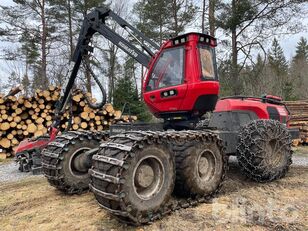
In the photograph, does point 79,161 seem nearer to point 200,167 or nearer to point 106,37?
point 200,167

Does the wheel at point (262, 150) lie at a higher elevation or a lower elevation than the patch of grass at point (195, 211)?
higher

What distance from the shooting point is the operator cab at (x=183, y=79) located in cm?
504

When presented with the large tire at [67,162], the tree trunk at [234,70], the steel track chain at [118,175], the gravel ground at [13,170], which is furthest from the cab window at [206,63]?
the tree trunk at [234,70]

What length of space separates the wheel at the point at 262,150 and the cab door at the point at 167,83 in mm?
1365

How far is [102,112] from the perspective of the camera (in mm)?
11727

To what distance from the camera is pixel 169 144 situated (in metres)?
4.12

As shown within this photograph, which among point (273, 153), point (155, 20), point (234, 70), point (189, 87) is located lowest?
point (273, 153)

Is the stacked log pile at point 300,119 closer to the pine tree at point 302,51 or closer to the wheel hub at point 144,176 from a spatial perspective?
the wheel hub at point 144,176

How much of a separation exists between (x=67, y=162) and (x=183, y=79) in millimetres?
2221

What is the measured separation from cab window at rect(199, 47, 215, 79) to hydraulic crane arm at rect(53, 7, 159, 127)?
0.95 meters

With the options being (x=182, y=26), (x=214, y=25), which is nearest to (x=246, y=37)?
(x=214, y=25)

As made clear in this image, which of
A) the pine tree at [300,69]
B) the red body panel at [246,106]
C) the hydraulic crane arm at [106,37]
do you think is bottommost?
the red body panel at [246,106]

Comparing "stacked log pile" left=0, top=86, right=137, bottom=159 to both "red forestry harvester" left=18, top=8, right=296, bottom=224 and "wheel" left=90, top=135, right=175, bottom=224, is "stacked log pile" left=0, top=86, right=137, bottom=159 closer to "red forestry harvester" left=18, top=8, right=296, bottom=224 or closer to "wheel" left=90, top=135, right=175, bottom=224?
"red forestry harvester" left=18, top=8, right=296, bottom=224

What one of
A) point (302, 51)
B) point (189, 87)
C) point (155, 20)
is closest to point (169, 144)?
point (189, 87)
